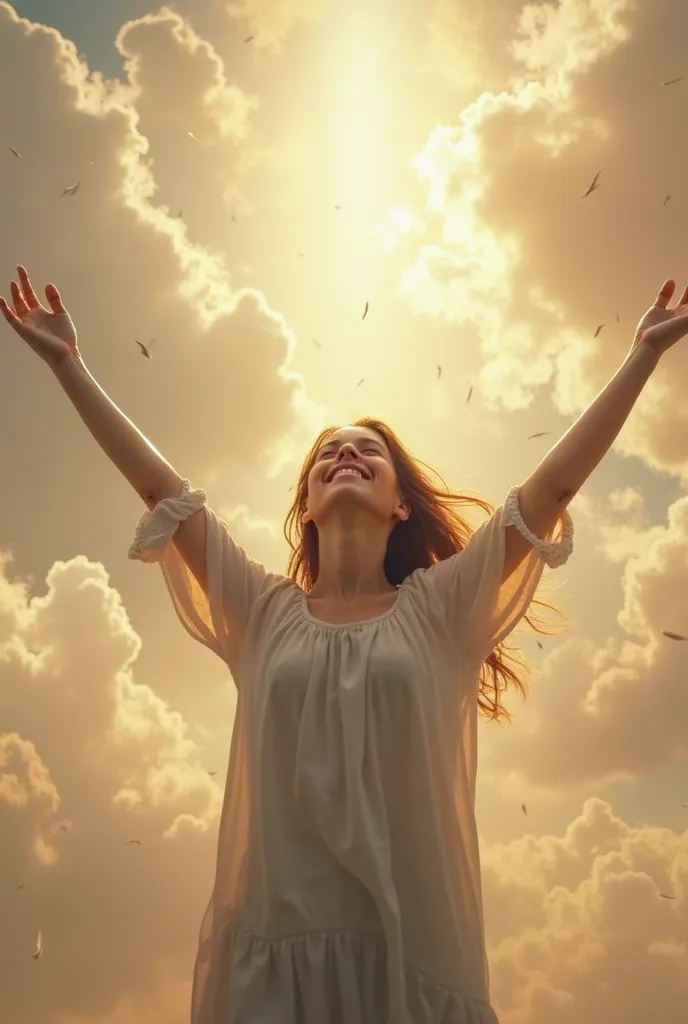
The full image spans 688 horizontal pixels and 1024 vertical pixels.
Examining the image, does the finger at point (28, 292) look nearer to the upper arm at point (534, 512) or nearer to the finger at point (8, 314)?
the finger at point (8, 314)

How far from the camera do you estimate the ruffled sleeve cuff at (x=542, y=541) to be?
477 cm

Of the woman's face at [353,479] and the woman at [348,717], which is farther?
the woman's face at [353,479]

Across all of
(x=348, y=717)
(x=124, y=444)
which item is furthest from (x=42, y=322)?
(x=348, y=717)

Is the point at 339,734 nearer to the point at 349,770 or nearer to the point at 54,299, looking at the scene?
the point at 349,770

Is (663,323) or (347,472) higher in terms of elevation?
(663,323)

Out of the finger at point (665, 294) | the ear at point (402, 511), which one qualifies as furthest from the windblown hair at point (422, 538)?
the finger at point (665, 294)

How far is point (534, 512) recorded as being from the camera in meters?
4.81

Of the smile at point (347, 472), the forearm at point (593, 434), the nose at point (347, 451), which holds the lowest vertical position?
the forearm at point (593, 434)

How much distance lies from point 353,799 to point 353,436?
7.13 ft

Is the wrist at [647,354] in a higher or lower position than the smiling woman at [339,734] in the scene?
higher

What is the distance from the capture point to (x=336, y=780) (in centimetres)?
462

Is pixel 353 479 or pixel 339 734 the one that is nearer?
pixel 339 734

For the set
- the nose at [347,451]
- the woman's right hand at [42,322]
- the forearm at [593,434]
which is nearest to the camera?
the forearm at [593,434]

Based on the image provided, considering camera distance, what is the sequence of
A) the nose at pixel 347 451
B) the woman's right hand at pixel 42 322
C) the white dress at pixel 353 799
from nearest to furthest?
1. the white dress at pixel 353 799
2. the woman's right hand at pixel 42 322
3. the nose at pixel 347 451
